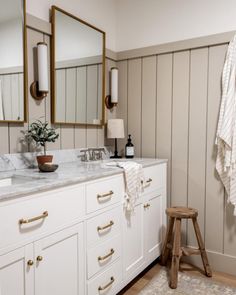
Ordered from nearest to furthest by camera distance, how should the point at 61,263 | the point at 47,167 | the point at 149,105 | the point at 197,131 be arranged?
the point at 61,263
the point at 47,167
the point at 197,131
the point at 149,105

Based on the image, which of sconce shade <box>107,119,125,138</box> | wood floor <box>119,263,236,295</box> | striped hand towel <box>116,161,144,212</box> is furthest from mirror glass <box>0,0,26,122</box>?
wood floor <box>119,263,236,295</box>

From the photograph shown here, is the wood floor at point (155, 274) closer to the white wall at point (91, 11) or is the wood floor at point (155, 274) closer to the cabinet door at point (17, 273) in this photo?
the cabinet door at point (17, 273)

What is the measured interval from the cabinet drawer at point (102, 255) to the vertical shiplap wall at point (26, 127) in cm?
80

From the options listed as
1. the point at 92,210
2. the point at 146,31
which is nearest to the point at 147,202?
the point at 92,210

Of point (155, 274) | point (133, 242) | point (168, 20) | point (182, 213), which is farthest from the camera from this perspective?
point (168, 20)

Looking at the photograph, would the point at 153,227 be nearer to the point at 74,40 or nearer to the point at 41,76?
the point at 41,76

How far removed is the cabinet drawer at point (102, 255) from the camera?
5.31 ft

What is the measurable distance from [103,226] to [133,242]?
44 centimetres

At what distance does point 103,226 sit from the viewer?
1.71 metres

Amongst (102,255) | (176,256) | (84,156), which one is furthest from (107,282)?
(84,156)

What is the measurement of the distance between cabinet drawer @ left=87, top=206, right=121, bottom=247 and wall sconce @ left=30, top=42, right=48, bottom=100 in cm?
93

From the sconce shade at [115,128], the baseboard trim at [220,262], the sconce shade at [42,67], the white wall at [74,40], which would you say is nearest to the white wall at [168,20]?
Result: the white wall at [74,40]

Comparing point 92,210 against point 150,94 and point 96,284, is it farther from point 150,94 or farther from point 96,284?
point 150,94

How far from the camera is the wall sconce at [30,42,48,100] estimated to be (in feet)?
6.15
